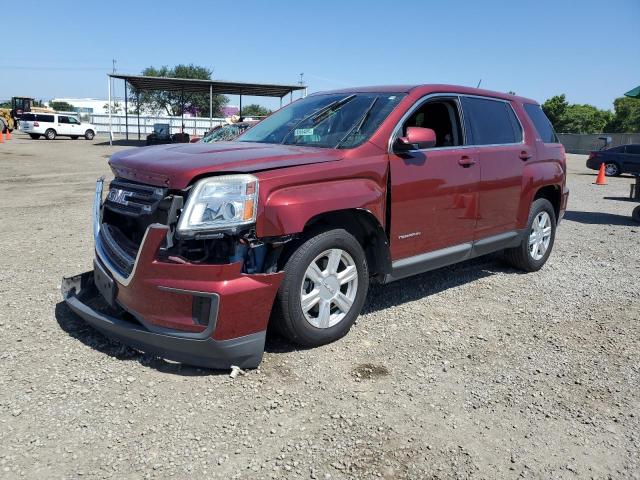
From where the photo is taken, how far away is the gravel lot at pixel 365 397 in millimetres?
2590

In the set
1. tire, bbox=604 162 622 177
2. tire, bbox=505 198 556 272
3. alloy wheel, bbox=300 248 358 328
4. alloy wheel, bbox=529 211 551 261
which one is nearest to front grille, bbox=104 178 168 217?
alloy wheel, bbox=300 248 358 328

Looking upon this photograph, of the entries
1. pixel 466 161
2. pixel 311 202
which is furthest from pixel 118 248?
pixel 466 161

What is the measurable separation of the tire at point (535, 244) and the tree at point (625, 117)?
213ft

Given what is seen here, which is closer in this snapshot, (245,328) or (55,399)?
(55,399)

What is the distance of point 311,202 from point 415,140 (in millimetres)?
1078

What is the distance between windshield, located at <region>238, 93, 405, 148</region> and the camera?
415 centimetres

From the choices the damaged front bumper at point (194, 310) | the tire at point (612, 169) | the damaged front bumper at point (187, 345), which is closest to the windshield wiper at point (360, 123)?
the damaged front bumper at point (194, 310)

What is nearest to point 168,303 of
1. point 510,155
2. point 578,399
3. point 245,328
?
point 245,328

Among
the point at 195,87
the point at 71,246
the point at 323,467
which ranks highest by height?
the point at 195,87

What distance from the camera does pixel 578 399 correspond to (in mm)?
3281

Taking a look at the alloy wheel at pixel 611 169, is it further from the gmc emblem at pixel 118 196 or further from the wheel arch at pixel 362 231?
the gmc emblem at pixel 118 196

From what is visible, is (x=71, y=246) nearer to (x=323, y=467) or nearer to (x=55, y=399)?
(x=55, y=399)

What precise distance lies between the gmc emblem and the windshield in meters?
1.33

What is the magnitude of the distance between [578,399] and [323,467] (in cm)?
174
